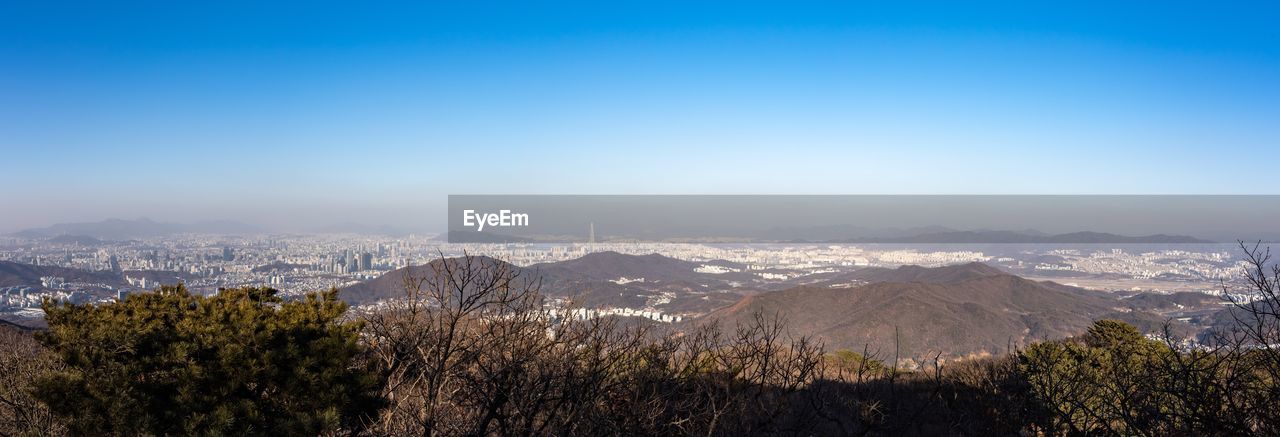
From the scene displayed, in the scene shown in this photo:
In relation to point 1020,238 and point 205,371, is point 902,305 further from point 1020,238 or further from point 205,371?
point 1020,238

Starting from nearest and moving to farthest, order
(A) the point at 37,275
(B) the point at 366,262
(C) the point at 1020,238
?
(A) the point at 37,275
(B) the point at 366,262
(C) the point at 1020,238

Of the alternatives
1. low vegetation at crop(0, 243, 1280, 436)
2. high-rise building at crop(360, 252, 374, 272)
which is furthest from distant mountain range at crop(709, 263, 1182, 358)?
high-rise building at crop(360, 252, 374, 272)

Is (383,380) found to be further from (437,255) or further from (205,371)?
(437,255)

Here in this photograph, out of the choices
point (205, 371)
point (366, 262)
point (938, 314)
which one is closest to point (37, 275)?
point (366, 262)

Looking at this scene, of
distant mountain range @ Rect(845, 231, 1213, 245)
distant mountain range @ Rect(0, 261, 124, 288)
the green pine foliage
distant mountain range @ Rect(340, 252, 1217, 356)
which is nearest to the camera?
the green pine foliage

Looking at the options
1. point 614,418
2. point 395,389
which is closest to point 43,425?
point 395,389

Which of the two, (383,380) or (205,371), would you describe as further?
(383,380)

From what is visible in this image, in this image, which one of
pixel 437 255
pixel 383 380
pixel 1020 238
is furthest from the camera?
pixel 1020 238

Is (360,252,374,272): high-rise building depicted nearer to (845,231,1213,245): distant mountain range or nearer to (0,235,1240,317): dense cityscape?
(0,235,1240,317): dense cityscape

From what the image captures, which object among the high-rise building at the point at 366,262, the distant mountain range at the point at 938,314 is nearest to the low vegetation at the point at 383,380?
the distant mountain range at the point at 938,314

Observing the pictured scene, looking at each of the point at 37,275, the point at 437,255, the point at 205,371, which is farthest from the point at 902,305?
the point at 37,275

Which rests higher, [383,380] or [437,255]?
[383,380]

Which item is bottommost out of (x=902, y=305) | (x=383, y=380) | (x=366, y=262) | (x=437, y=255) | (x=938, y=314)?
(x=938, y=314)
